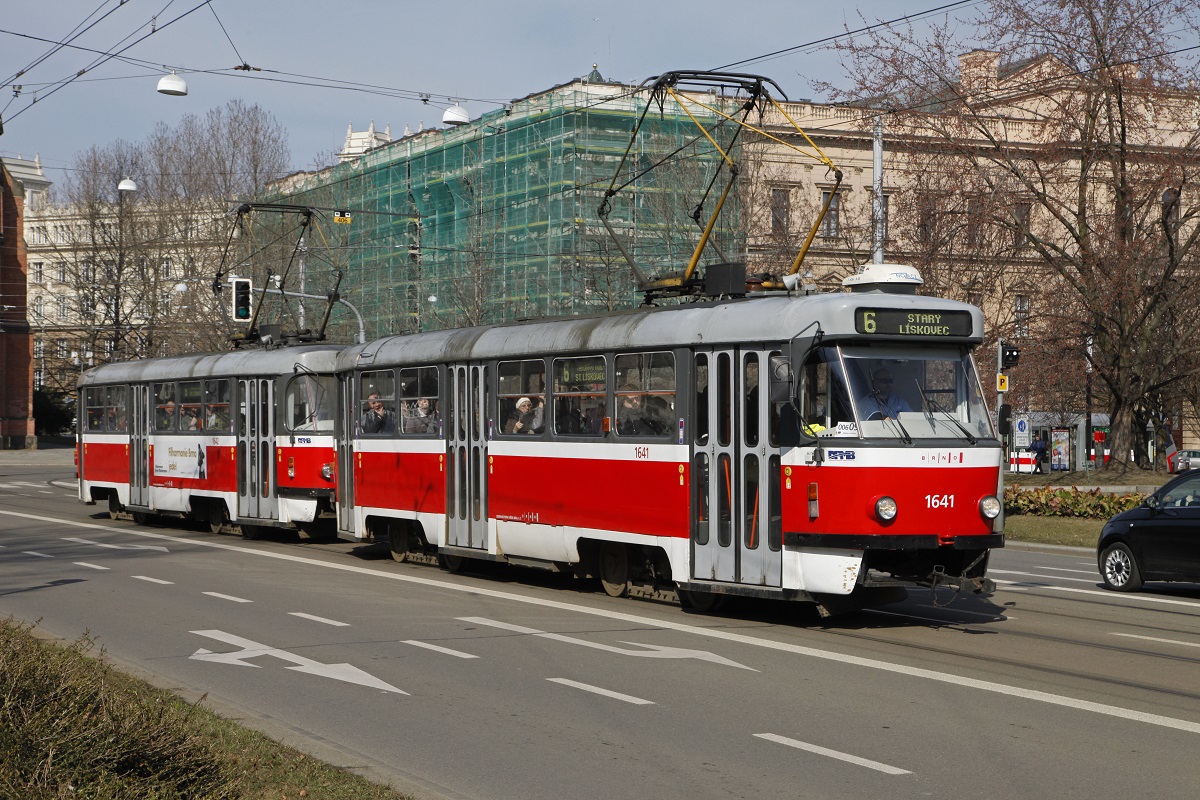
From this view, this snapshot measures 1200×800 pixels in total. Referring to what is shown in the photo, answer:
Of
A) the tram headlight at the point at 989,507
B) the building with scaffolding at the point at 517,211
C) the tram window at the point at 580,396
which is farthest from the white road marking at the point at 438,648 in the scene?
the building with scaffolding at the point at 517,211

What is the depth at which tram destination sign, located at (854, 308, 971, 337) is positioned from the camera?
1256 cm

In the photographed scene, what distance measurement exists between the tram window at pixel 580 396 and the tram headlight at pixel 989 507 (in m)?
4.28

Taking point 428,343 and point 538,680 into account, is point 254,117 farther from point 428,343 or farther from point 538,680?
point 538,680

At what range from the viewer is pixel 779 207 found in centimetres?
4312

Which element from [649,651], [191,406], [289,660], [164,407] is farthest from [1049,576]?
[164,407]

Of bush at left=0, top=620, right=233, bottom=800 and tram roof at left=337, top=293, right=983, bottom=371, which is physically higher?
tram roof at left=337, top=293, right=983, bottom=371

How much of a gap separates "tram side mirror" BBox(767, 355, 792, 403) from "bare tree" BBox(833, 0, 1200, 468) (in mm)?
20270

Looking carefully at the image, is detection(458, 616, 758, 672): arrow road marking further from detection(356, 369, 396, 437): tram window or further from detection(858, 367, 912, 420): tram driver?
detection(356, 369, 396, 437): tram window

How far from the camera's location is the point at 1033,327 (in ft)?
114

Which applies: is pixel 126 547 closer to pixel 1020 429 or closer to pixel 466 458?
pixel 466 458

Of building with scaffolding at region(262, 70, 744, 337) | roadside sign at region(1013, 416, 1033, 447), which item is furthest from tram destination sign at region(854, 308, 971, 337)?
building with scaffolding at region(262, 70, 744, 337)

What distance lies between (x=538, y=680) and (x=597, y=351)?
5.63 metres

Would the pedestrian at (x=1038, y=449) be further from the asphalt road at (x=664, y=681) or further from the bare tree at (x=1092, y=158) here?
the asphalt road at (x=664, y=681)

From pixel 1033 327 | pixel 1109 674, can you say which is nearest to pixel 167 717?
pixel 1109 674
